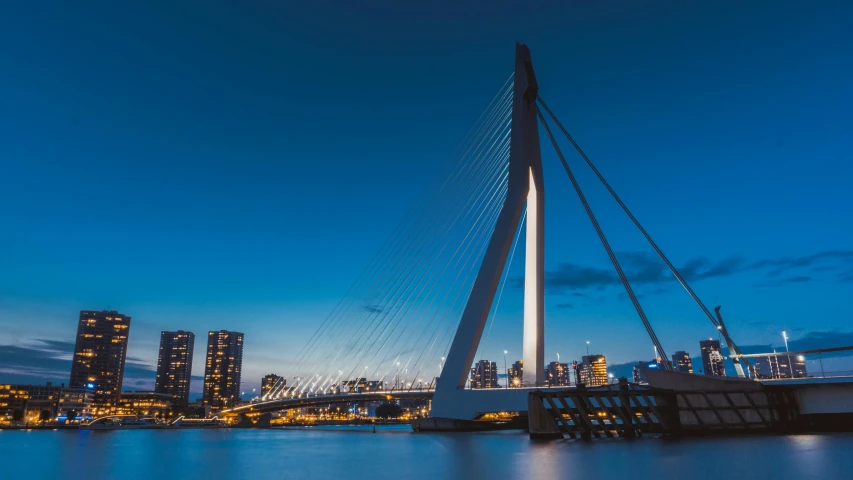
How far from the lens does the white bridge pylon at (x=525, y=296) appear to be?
98.6 feet

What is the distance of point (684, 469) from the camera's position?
13711mm

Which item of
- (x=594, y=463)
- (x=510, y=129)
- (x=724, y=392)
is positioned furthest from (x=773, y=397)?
(x=510, y=129)

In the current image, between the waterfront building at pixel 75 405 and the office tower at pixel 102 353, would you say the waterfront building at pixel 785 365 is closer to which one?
the waterfront building at pixel 75 405

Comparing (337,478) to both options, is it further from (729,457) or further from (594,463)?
(729,457)

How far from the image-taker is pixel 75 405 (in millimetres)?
115750

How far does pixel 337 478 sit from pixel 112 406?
159 m

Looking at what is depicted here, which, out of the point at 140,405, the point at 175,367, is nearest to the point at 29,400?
the point at 140,405

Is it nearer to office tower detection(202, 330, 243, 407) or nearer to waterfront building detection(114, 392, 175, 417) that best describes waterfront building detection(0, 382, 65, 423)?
waterfront building detection(114, 392, 175, 417)

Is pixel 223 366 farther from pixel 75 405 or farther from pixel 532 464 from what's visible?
pixel 532 464

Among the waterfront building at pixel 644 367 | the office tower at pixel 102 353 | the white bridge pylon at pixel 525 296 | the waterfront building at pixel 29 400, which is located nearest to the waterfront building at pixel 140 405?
the office tower at pixel 102 353

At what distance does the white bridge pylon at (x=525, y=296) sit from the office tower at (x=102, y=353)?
14695 centimetres

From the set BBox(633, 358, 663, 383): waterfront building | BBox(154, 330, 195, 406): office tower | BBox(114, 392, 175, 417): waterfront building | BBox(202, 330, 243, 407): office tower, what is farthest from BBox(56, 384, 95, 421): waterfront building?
BBox(633, 358, 663, 383): waterfront building

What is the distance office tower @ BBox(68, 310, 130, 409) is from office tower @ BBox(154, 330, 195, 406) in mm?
35743

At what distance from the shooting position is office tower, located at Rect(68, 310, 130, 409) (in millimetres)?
150125
